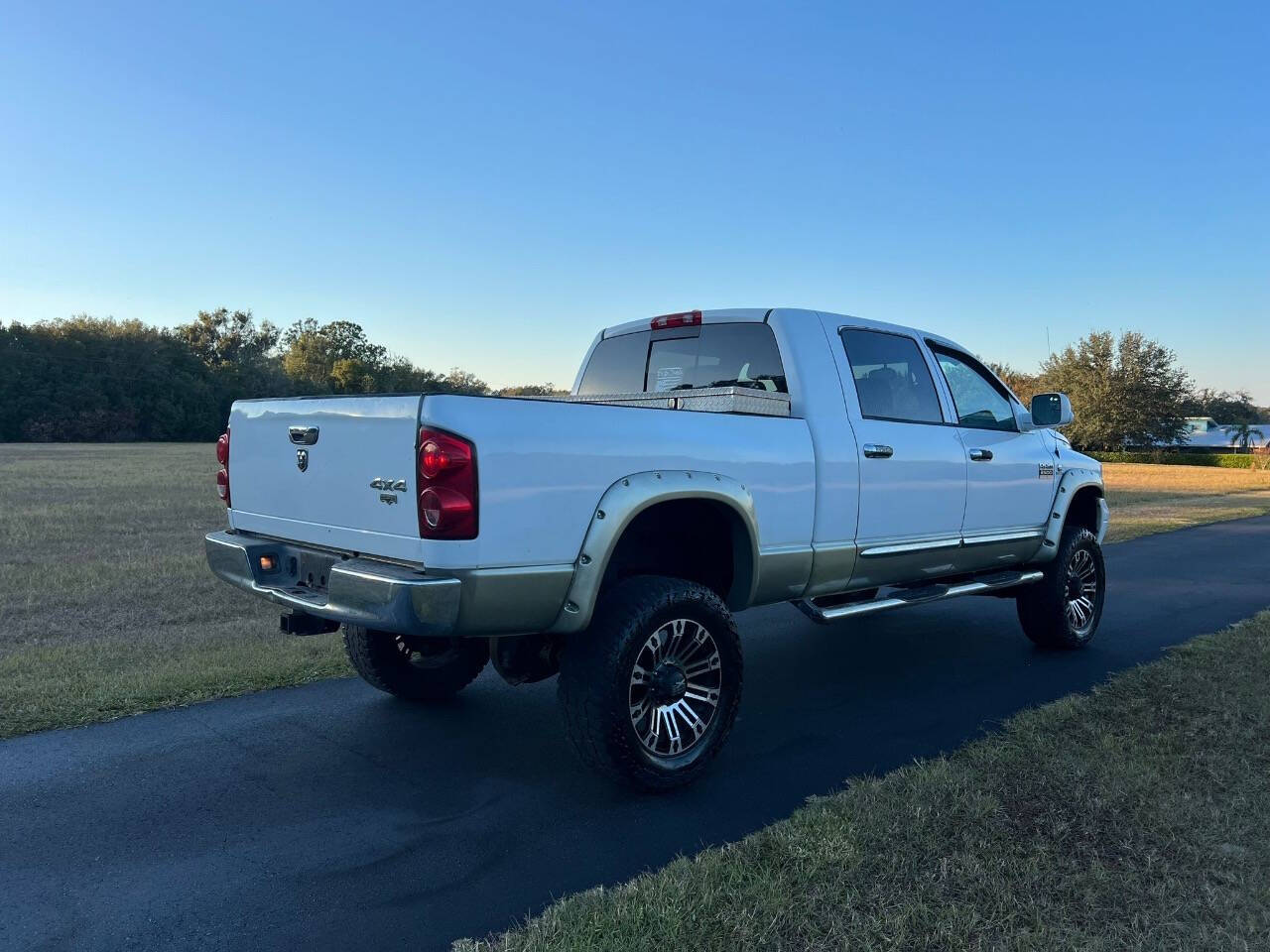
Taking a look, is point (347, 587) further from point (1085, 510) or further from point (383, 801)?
point (1085, 510)

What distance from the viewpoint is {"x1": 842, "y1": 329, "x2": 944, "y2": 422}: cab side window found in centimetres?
516

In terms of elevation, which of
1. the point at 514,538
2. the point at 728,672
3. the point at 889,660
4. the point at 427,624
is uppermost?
the point at 514,538

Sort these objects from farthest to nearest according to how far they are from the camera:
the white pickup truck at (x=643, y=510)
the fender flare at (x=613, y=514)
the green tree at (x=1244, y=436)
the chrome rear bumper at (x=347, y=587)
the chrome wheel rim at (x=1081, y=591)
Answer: the green tree at (x=1244, y=436)
the chrome wheel rim at (x=1081, y=591)
the fender flare at (x=613, y=514)
the white pickup truck at (x=643, y=510)
the chrome rear bumper at (x=347, y=587)

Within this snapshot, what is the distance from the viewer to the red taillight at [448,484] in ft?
11.0

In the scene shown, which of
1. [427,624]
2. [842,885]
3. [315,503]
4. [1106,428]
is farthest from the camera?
[1106,428]

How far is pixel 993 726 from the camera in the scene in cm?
484

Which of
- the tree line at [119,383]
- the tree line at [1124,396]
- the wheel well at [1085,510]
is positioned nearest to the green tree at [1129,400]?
the tree line at [1124,396]

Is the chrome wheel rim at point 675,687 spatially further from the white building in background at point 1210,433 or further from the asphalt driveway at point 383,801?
the white building in background at point 1210,433

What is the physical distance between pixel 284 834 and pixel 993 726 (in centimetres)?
345

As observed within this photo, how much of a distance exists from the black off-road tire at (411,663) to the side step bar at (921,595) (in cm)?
175

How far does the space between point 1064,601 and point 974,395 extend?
65.9 inches

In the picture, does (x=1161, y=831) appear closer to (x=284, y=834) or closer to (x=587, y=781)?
(x=587, y=781)

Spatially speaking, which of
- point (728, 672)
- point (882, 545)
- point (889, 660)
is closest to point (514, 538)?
point (728, 672)

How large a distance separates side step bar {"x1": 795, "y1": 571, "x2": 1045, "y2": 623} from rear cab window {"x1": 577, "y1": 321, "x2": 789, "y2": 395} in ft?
3.84
